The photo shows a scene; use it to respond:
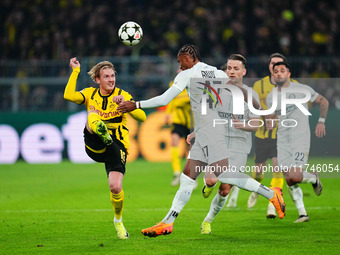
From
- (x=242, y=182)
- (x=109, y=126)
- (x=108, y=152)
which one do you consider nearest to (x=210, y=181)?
(x=242, y=182)

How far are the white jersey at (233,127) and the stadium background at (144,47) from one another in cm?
850

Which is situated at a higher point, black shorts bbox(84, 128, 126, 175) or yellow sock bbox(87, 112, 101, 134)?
yellow sock bbox(87, 112, 101, 134)

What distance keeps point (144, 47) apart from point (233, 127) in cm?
1197

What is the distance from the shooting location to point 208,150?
739 cm

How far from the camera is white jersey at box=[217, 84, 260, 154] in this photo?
7.87 metres

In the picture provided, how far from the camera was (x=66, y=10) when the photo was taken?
2198cm

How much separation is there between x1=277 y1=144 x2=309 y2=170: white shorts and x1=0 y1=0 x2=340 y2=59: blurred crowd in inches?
418

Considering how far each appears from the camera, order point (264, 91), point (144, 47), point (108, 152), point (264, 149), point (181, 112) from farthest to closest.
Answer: point (144, 47) → point (181, 112) → point (264, 149) → point (264, 91) → point (108, 152)

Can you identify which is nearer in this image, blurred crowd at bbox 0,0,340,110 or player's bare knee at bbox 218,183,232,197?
player's bare knee at bbox 218,183,232,197

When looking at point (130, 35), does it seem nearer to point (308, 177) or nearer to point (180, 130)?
point (308, 177)

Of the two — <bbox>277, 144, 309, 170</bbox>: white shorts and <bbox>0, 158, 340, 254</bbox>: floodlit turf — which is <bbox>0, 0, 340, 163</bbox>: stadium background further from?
<bbox>277, 144, 309, 170</bbox>: white shorts

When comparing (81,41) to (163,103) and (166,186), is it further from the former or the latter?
(163,103)

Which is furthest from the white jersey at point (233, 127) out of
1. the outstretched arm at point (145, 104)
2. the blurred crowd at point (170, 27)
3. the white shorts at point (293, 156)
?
the blurred crowd at point (170, 27)

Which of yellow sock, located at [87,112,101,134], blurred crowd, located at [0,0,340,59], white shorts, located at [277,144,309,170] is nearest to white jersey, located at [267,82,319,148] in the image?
white shorts, located at [277,144,309,170]
